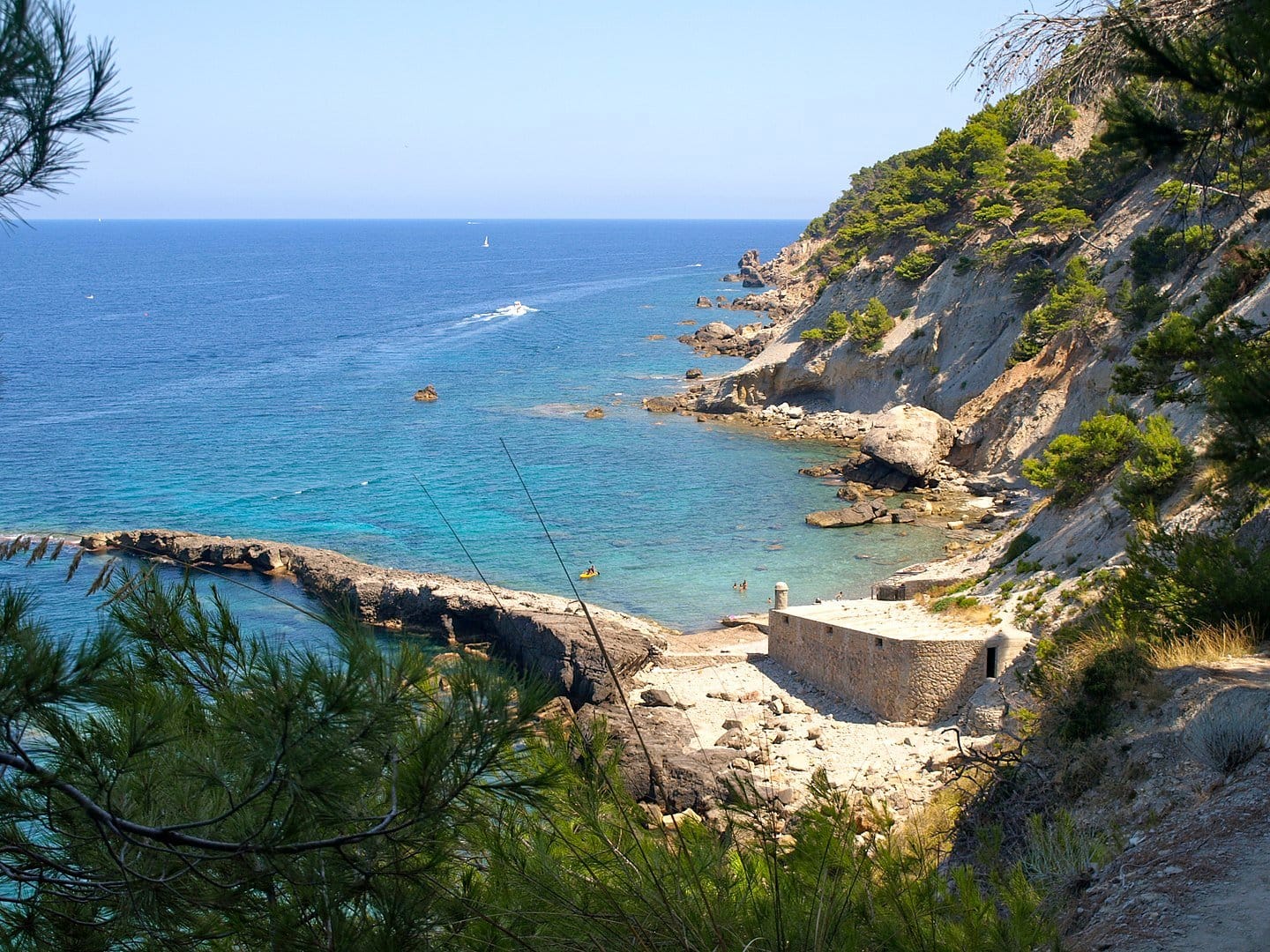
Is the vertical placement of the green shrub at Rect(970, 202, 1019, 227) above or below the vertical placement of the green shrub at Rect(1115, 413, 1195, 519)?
above

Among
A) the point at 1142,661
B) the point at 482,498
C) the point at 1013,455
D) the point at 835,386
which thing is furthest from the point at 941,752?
the point at 835,386

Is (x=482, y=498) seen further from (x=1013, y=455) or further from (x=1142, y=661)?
(x=1142, y=661)

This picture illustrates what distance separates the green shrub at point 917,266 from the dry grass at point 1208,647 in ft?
130

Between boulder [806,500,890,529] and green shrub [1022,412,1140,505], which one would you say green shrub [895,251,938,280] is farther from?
green shrub [1022,412,1140,505]

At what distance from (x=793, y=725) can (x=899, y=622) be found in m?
2.90

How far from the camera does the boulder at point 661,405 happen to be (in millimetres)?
54156

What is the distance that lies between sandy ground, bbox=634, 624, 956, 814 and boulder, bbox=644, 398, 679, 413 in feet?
94.1

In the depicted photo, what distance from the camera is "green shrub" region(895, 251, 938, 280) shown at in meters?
49.6

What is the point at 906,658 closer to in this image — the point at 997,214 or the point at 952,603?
the point at 952,603

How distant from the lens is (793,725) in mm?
20203

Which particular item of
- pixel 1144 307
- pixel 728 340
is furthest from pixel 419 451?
Answer: pixel 728 340

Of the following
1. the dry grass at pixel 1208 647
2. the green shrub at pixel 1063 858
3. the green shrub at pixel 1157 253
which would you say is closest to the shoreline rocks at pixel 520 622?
the dry grass at pixel 1208 647

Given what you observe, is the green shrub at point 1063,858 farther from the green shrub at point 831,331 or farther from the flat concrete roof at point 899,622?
the green shrub at point 831,331

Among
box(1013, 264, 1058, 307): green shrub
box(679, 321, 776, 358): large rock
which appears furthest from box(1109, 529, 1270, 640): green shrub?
box(679, 321, 776, 358): large rock
